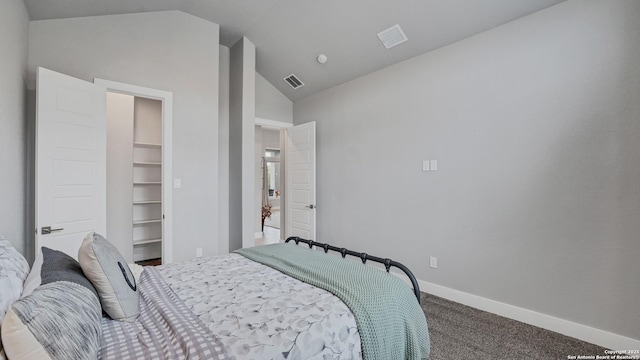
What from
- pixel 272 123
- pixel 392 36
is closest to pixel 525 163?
pixel 392 36

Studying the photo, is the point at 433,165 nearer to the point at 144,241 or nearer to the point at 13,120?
the point at 13,120

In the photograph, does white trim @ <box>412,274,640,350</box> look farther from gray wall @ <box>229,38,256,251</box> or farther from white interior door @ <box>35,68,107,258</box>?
white interior door @ <box>35,68,107,258</box>

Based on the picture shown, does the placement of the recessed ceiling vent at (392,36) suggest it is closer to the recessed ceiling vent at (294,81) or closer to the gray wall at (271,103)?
the recessed ceiling vent at (294,81)

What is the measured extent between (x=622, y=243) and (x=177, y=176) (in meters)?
4.16

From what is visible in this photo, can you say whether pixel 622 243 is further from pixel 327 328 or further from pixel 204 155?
pixel 204 155

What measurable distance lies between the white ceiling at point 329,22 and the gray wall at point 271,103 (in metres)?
0.39

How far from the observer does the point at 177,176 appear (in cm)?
332

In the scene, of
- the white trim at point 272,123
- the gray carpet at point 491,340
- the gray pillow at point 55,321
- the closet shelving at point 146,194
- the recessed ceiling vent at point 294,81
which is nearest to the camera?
the gray pillow at point 55,321

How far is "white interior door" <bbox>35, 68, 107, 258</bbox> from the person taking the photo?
233cm

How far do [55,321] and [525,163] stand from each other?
3177mm

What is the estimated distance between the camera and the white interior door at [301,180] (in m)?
4.45

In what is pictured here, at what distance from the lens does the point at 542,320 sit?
243 cm

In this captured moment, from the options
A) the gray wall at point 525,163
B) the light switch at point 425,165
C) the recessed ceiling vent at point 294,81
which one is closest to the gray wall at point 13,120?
the recessed ceiling vent at point 294,81

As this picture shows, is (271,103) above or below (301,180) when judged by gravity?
above
